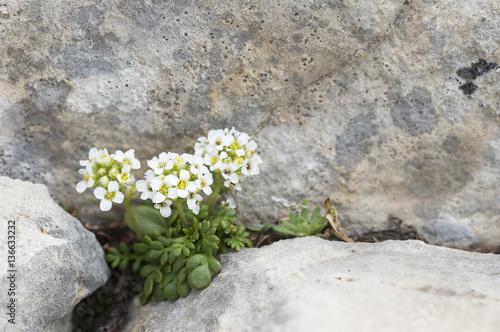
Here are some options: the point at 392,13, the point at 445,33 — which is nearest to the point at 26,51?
the point at 392,13

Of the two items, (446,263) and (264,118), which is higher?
(264,118)

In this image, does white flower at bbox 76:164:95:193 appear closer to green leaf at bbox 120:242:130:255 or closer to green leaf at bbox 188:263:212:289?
green leaf at bbox 120:242:130:255

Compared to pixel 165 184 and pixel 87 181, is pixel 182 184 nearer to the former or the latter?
pixel 165 184

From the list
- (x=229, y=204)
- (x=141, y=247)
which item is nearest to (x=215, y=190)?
(x=229, y=204)

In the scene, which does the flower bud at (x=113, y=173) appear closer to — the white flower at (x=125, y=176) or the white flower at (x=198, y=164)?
the white flower at (x=125, y=176)

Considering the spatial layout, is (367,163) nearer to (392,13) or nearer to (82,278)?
(392,13)

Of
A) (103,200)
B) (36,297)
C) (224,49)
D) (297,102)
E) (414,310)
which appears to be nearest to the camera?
(414,310)
